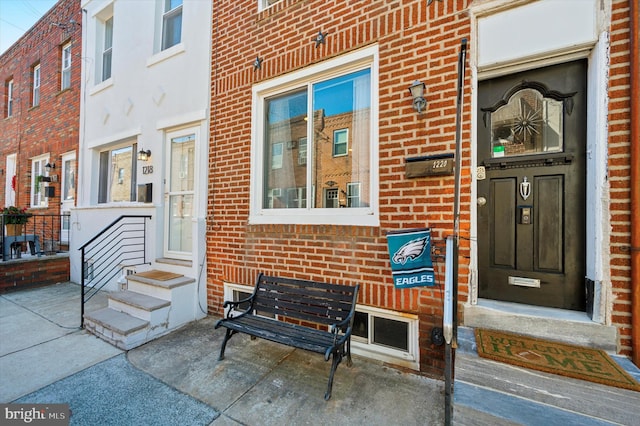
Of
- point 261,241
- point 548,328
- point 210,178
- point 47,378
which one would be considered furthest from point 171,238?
point 548,328

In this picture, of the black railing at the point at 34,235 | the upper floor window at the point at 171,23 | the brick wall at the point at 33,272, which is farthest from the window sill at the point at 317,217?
the black railing at the point at 34,235

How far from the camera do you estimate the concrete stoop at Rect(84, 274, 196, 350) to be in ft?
10.5

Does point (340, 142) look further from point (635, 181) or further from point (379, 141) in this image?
point (635, 181)

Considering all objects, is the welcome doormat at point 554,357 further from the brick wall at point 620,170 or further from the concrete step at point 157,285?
the concrete step at point 157,285

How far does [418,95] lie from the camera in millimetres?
2545

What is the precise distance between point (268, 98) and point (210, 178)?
4.82 ft

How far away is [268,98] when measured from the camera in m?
3.79

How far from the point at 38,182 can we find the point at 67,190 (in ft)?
5.66

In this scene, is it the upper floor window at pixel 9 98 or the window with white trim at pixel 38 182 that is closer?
the window with white trim at pixel 38 182

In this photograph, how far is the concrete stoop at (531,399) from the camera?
1.49m

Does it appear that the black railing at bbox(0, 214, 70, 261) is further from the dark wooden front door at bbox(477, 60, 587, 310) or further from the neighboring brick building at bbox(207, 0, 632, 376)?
the dark wooden front door at bbox(477, 60, 587, 310)

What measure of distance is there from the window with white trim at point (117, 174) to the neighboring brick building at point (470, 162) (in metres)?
3.63

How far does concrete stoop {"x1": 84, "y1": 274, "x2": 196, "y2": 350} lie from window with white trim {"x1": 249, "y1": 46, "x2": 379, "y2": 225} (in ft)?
4.85

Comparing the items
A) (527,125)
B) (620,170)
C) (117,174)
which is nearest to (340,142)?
(527,125)
